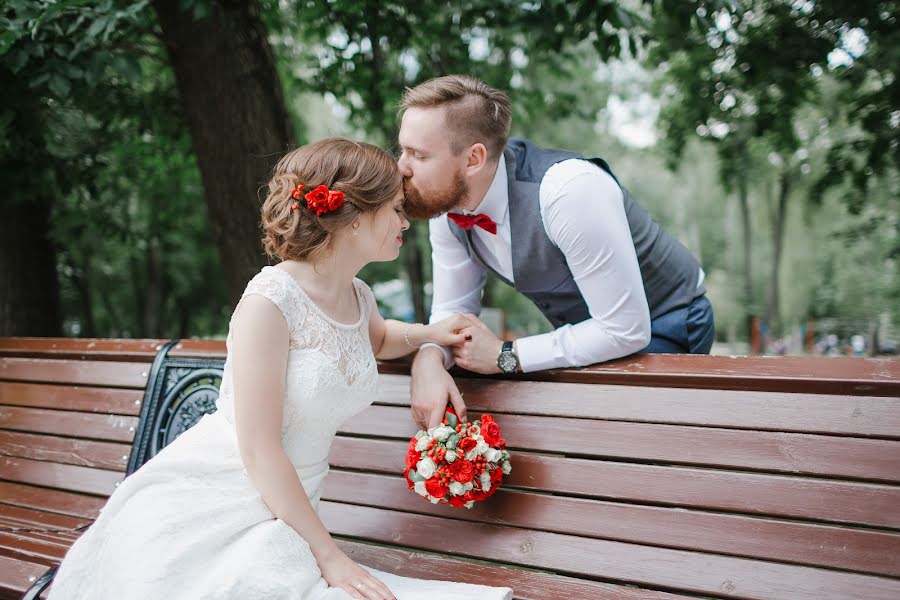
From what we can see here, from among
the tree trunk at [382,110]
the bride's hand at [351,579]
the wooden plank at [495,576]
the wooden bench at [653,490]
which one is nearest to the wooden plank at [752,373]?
the wooden bench at [653,490]

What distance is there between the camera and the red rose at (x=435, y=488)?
2301 millimetres

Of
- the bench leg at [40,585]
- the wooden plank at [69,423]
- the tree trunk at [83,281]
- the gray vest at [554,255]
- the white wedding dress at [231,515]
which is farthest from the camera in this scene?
the tree trunk at [83,281]

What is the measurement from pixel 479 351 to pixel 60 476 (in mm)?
2009

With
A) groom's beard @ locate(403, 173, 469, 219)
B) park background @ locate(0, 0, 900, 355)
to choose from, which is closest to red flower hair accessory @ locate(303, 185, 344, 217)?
groom's beard @ locate(403, 173, 469, 219)

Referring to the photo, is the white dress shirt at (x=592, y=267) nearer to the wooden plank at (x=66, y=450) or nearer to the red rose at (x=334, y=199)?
the red rose at (x=334, y=199)

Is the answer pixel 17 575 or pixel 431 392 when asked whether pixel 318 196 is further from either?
pixel 17 575

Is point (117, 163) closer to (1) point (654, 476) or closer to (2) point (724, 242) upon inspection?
(1) point (654, 476)

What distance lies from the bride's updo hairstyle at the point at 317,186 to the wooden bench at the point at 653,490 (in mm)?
766

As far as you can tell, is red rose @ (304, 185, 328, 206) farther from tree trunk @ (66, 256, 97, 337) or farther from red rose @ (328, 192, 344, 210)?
tree trunk @ (66, 256, 97, 337)

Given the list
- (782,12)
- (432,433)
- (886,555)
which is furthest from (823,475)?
(782,12)

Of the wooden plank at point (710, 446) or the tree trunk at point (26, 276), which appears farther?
the tree trunk at point (26, 276)

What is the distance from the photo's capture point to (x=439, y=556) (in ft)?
8.24

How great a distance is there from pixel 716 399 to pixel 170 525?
1.62 m

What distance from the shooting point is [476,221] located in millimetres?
2725
